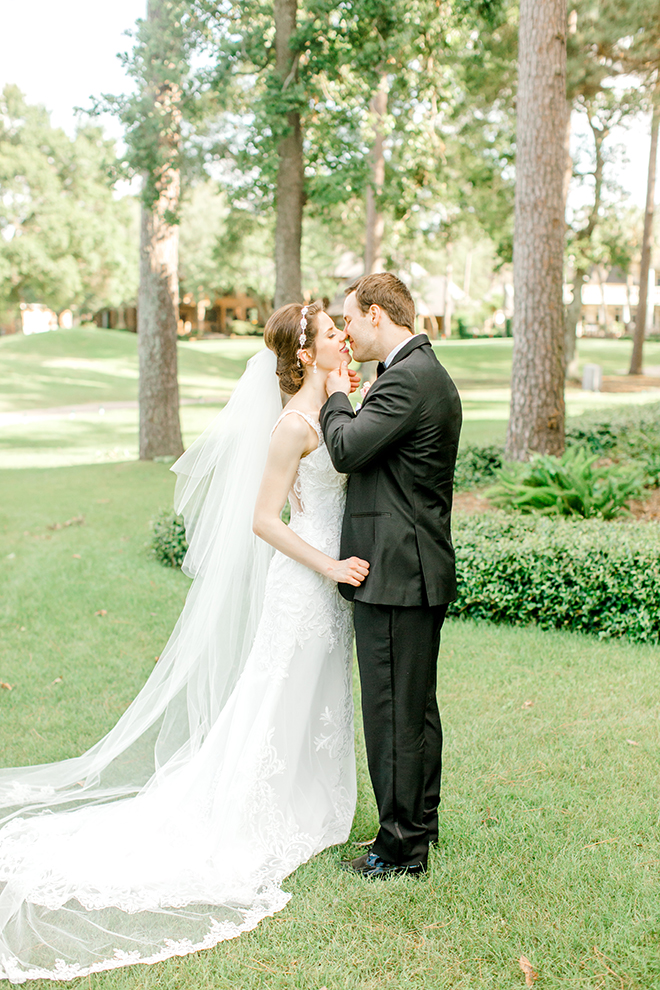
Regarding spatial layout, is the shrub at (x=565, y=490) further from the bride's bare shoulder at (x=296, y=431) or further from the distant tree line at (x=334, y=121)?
the bride's bare shoulder at (x=296, y=431)

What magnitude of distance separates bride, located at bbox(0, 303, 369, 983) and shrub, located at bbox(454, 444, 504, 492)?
6.70m

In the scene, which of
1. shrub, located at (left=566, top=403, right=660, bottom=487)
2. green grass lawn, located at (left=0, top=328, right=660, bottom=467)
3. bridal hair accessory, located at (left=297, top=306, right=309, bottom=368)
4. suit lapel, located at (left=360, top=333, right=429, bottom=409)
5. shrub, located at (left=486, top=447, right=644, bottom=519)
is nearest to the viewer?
suit lapel, located at (left=360, top=333, right=429, bottom=409)

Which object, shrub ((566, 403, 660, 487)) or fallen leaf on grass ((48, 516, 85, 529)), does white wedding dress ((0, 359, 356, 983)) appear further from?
shrub ((566, 403, 660, 487))

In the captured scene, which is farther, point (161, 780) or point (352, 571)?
point (161, 780)

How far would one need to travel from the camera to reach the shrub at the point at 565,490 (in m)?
7.74

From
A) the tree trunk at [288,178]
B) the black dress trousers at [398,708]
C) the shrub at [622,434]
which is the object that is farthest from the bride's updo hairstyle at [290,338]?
the tree trunk at [288,178]

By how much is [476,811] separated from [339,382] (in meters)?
2.13

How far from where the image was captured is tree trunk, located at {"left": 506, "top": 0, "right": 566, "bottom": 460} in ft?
30.2

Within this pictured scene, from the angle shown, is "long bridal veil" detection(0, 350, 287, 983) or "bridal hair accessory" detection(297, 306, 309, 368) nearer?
"long bridal veil" detection(0, 350, 287, 983)

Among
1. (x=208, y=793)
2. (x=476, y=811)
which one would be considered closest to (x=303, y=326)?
(x=208, y=793)

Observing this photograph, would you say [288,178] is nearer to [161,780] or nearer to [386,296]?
[386,296]

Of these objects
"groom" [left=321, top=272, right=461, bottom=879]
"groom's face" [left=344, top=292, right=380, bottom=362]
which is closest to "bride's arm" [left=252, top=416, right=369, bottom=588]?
"groom" [left=321, top=272, right=461, bottom=879]

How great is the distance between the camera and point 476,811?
3928 millimetres

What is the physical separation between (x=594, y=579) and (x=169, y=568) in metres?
4.24
